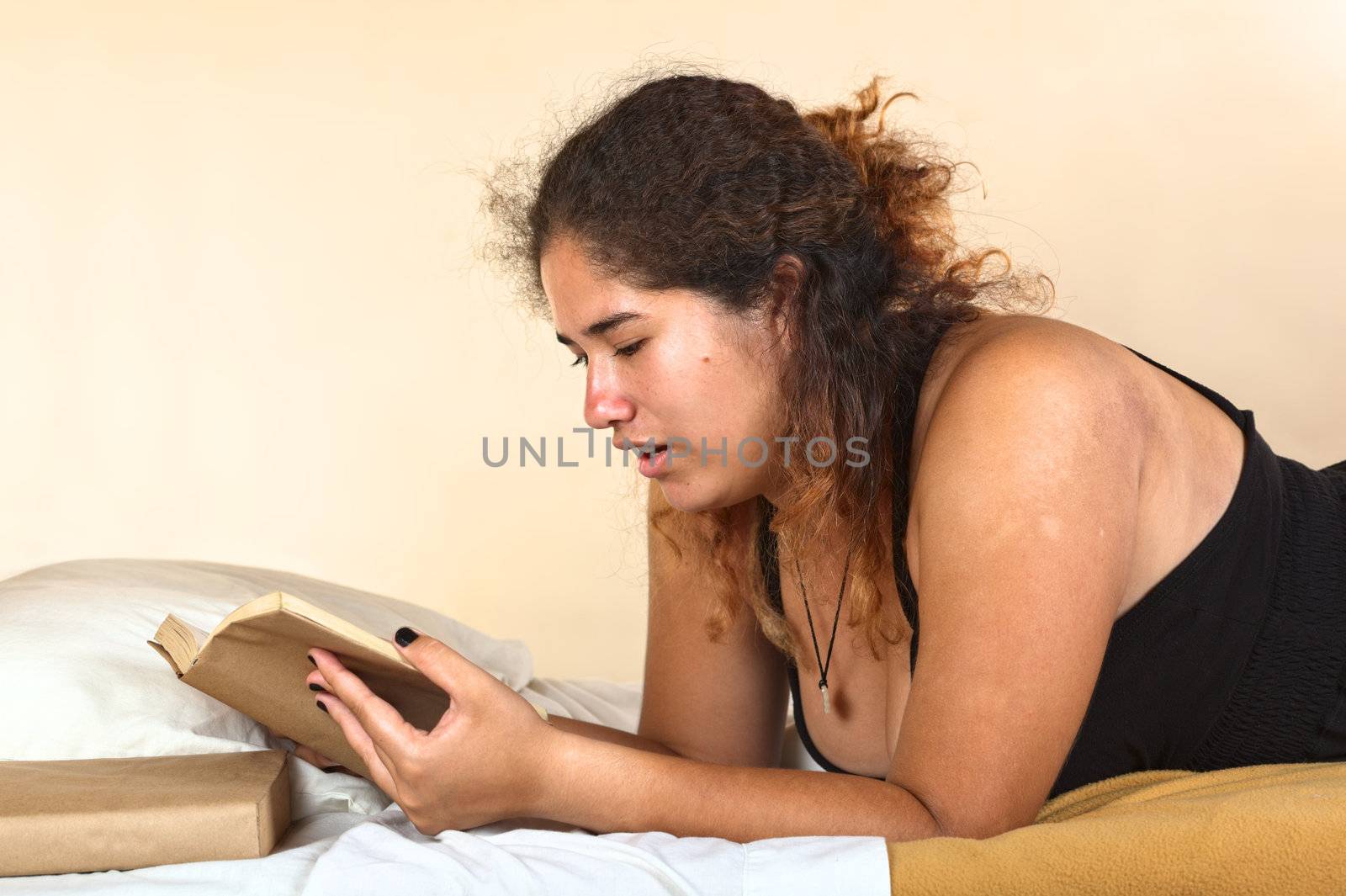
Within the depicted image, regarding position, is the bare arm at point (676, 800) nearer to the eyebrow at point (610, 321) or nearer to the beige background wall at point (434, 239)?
the eyebrow at point (610, 321)

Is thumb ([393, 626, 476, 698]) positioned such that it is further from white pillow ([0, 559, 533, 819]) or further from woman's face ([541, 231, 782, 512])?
woman's face ([541, 231, 782, 512])

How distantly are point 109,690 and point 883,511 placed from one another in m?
0.83

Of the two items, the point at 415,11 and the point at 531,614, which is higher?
the point at 415,11

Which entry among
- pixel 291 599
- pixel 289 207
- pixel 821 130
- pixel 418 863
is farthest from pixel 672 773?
pixel 289 207

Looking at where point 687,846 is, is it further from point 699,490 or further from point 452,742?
point 699,490

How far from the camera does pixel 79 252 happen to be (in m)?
2.85

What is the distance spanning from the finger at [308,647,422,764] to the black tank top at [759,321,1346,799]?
53cm

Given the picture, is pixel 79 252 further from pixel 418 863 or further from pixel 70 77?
pixel 418 863

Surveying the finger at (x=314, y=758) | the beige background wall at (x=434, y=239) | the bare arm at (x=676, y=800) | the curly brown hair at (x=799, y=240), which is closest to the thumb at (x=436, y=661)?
the bare arm at (x=676, y=800)

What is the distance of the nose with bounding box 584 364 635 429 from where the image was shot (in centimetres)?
132

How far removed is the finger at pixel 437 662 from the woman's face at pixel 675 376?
1.08 feet

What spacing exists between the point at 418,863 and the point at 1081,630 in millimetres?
580

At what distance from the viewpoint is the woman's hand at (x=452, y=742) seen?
1077mm

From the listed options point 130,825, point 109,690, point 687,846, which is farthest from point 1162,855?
point 109,690
